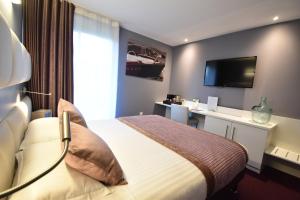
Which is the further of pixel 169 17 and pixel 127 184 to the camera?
pixel 169 17

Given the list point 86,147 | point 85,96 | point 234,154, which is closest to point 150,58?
point 85,96

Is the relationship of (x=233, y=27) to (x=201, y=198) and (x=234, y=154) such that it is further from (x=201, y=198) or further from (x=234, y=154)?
(x=201, y=198)

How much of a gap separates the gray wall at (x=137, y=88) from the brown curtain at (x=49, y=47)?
3.82 ft

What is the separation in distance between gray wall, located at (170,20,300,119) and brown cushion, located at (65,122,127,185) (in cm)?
284

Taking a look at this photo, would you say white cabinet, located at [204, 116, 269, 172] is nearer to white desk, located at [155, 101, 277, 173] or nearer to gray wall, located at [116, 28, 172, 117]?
white desk, located at [155, 101, 277, 173]

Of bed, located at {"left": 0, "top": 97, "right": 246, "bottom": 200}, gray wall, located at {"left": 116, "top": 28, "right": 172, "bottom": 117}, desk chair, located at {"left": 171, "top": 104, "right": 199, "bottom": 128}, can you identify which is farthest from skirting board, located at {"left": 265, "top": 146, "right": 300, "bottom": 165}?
gray wall, located at {"left": 116, "top": 28, "right": 172, "bottom": 117}

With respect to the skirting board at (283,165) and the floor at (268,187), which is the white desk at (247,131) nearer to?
the floor at (268,187)

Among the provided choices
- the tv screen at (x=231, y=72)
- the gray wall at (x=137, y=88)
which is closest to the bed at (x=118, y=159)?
the tv screen at (x=231, y=72)

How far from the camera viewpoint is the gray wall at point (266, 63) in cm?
232

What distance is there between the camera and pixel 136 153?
123cm

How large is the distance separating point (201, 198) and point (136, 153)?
0.56m

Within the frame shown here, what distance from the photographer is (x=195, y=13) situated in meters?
2.43

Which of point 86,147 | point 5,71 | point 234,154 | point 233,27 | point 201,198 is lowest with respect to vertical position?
point 201,198

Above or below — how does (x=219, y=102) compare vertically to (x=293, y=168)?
above
